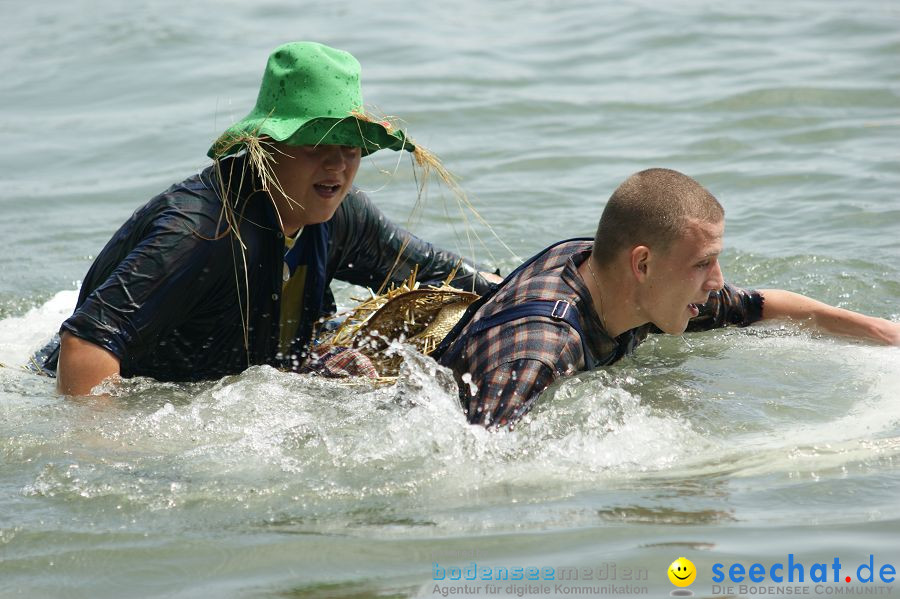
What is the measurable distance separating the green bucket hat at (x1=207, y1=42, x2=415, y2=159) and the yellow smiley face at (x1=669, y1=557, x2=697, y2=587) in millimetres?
1943

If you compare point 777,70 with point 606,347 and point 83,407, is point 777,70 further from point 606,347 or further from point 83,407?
point 83,407

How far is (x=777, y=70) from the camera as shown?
41.3 feet

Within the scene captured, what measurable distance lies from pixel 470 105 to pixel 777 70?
330 cm

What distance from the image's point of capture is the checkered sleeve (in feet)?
13.0

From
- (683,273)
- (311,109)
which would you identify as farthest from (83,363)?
(683,273)

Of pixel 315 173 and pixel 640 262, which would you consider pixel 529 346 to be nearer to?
pixel 640 262

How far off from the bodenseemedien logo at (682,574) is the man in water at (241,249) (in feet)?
5.92

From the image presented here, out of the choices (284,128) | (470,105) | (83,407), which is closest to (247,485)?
(83,407)

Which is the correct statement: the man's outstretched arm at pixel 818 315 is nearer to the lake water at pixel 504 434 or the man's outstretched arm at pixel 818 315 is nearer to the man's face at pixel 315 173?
the lake water at pixel 504 434

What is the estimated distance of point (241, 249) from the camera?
4.46 metres

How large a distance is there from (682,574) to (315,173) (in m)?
2.03

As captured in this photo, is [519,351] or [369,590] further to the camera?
[519,351]

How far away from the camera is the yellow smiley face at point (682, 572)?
3314 mm

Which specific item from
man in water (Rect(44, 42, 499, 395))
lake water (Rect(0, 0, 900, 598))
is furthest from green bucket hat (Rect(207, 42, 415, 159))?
lake water (Rect(0, 0, 900, 598))
